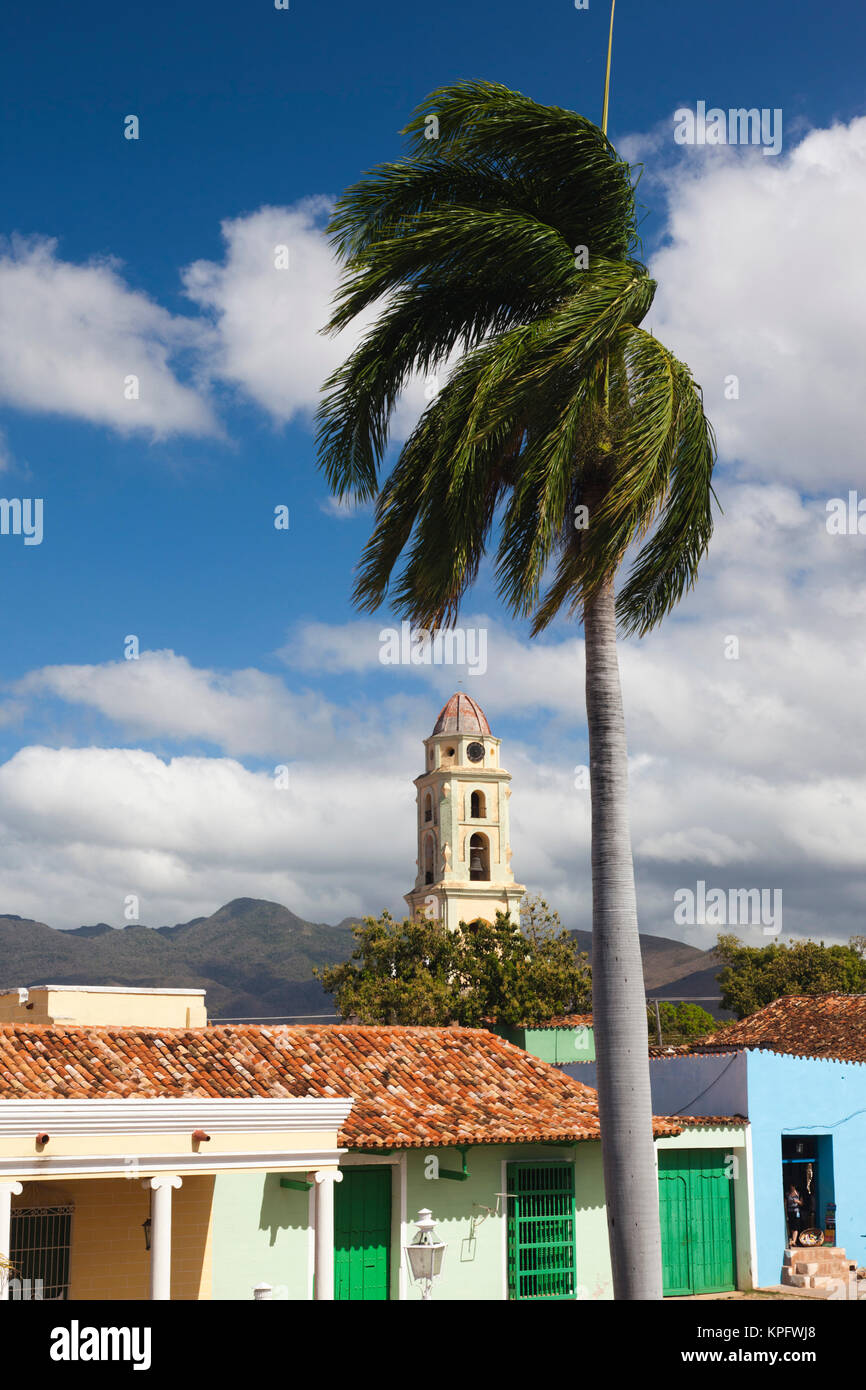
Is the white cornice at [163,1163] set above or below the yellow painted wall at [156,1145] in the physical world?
below

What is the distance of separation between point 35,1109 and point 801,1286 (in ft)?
44.9

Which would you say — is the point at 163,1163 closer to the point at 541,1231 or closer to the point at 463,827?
the point at 541,1231

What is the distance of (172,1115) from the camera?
1371cm

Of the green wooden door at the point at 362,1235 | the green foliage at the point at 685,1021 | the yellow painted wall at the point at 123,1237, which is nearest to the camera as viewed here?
the yellow painted wall at the point at 123,1237

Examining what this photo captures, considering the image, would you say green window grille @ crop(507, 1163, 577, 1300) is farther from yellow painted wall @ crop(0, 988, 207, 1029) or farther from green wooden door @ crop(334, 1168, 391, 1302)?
yellow painted wall @ crop(0, 988, 207, 1029)

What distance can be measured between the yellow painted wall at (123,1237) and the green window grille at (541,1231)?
445 cm

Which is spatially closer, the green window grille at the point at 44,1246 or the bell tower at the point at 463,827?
the green window grille at the point at 44,1246

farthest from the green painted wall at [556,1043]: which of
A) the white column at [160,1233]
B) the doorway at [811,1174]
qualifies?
the white column at [160,1233]

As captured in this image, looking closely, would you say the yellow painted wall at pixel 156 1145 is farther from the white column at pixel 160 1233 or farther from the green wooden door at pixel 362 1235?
the green wooden door at pixel 362 1235

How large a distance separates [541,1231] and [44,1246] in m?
6.75

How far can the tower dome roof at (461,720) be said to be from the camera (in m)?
62.1

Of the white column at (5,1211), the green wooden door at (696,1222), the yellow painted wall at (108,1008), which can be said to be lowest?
the green wooden door at (696,1222)

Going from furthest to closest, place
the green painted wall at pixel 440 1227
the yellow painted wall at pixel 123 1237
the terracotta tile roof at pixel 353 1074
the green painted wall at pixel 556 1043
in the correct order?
the green painted wall at pixel 556 1043, the green painted wall at pixel 440 1227, the terracotta tile roof at pixel 353 1074, the yellow painted wall at pixel 123 1237

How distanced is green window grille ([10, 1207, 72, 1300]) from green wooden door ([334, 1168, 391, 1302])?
11.0ft
